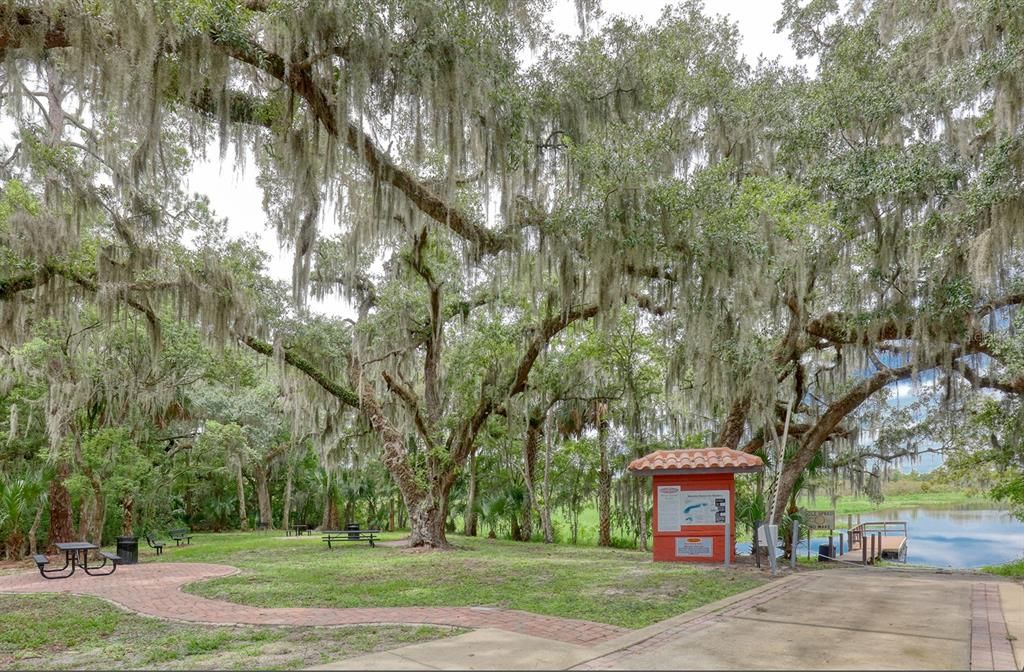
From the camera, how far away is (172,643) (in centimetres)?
533

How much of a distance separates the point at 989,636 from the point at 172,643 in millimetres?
6509

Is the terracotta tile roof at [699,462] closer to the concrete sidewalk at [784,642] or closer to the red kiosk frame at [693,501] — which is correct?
the red kiosk frame at [693,501]

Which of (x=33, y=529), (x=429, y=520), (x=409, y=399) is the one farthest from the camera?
(x=33, y=529)

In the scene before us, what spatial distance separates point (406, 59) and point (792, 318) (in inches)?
342

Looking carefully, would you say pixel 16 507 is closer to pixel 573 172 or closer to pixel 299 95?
pixel 299 95

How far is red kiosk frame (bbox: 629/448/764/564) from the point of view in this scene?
11039 mm

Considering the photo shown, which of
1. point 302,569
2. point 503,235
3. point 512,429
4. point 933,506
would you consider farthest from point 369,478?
point 933,506

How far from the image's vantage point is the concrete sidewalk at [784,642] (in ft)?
14.5

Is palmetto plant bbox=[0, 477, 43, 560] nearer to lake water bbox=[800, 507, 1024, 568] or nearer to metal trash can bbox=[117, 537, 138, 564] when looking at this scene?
metal trash can bbox=[117, 537, 138, 564]

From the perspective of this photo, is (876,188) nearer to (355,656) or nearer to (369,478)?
(355,656)

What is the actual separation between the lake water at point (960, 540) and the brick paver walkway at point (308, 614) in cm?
1801

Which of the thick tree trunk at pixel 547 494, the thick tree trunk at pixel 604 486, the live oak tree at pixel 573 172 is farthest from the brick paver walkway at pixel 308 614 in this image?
the thick tree trunk at pixel 604 486

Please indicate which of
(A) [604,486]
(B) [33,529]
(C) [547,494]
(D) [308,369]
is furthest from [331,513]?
(D) [308,369]

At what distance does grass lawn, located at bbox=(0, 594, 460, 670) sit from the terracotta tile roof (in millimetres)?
6608
